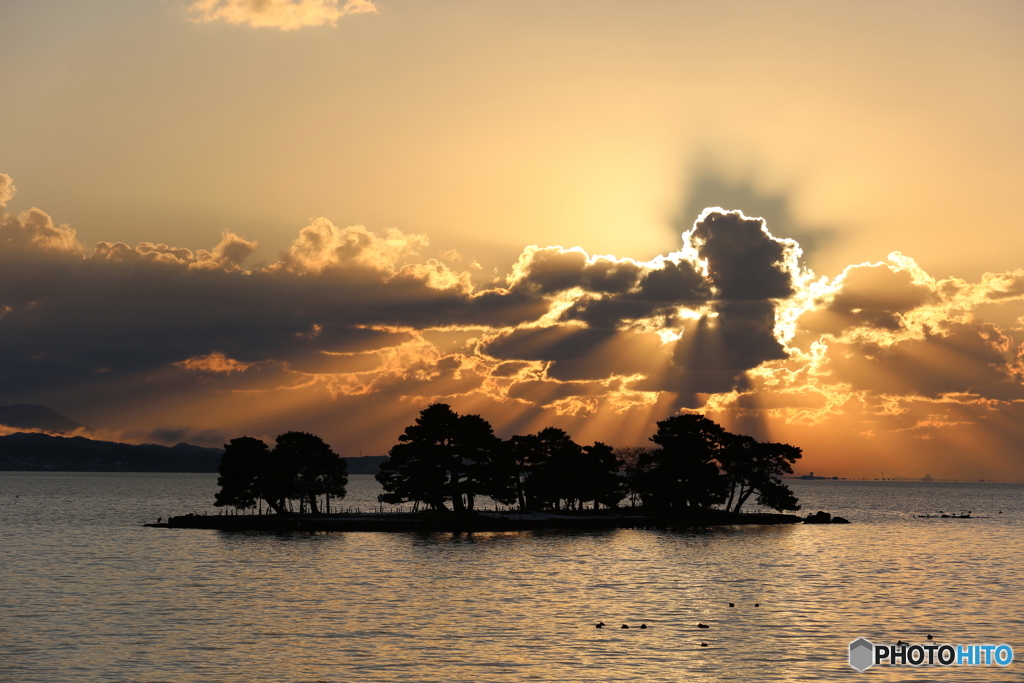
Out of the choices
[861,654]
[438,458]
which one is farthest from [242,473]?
[861,654]

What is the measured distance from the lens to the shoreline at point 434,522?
447 ft

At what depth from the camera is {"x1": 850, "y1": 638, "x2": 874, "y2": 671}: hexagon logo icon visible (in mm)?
50219

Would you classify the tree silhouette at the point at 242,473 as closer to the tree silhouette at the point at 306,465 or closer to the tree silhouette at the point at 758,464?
the tree silhouette at the point at 306,465

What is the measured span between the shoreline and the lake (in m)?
11.1

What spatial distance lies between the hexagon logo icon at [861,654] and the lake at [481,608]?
665mm

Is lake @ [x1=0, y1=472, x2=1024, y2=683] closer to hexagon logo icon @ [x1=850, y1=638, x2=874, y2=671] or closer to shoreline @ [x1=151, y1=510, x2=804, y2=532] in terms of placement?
hexagon logo icon @ [x1=850, y1=638, x2=874, y2=671]

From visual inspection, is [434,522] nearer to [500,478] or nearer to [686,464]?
[500,478]

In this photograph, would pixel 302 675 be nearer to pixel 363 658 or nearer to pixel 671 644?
pixel 363 658

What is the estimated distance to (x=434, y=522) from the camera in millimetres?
137125

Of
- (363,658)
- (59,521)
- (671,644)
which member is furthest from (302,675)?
(59,521)

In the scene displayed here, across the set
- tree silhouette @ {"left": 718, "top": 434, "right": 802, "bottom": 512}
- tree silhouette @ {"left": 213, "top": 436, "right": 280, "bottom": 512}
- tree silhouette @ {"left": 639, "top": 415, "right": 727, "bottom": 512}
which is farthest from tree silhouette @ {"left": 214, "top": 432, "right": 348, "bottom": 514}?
tree silhouette @ {"left": 718, "top": 434, "right": 802, "bottom": 512}

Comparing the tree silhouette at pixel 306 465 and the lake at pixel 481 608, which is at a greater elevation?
the tree silhouette at pixel 306 465

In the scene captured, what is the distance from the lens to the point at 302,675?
4675 cm

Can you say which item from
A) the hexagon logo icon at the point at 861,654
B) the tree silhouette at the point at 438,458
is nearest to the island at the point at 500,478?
the tree silhouette at the point at 438,458
